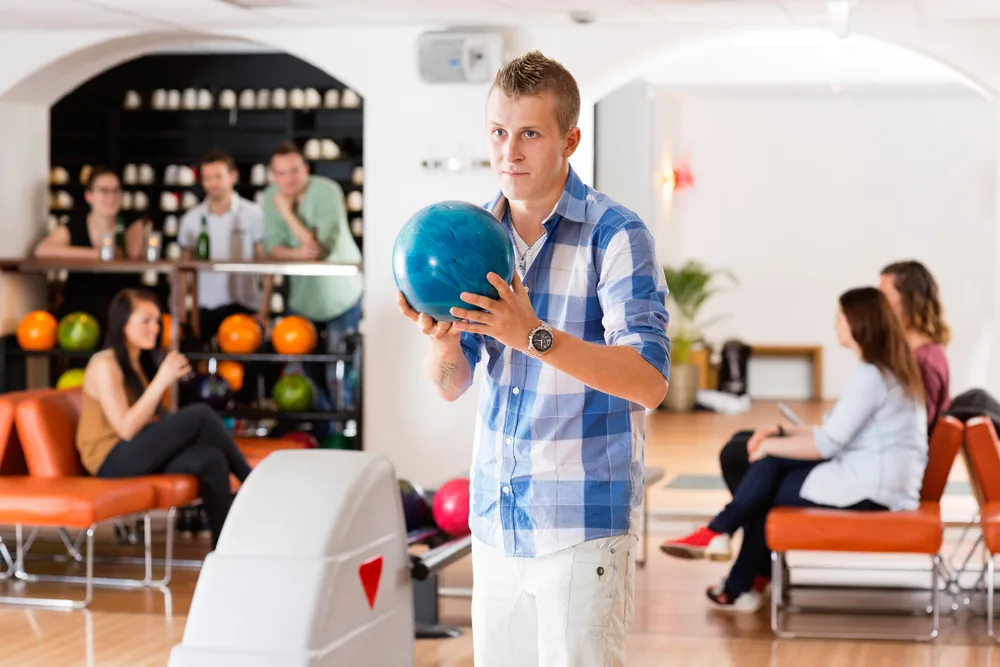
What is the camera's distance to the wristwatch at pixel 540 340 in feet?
5.78

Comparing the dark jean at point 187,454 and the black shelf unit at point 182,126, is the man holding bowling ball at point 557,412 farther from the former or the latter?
the black shelf unit at point 182,126

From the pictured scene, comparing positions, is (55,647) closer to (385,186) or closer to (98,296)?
(385,186)

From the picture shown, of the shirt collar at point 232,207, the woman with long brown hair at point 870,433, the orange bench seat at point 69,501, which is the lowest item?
the orange bench seat at point 69,501

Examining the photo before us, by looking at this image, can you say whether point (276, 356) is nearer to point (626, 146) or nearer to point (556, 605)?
point (556, 605)

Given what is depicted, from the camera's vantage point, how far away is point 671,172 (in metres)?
13.6

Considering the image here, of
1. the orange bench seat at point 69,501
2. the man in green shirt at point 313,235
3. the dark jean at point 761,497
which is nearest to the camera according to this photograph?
the dark jean at point 761,497

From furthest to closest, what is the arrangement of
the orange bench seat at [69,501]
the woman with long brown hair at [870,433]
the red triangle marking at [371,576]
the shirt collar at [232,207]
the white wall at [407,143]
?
the shirt collar at [232,207] → the white wall at [407,143] → the orange bench seat at [69,501] → the woman with long brown hair at [870,433] → the red triangle marking at [371,576]

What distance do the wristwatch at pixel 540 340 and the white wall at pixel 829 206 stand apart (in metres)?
12.1

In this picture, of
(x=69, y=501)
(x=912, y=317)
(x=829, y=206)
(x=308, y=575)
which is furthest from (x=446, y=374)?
(x=829, y=206)

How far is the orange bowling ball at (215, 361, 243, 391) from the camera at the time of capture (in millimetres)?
7174

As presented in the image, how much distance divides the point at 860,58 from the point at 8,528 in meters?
8.22

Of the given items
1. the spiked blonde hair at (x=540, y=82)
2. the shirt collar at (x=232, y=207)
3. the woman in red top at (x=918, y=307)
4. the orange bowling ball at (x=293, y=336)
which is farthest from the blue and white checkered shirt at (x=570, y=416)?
the shirt collar at (x=232, y=207)

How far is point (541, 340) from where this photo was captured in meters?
1.77

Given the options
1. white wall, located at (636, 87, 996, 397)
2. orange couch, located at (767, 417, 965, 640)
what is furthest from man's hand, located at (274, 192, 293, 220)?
white wall, located at (636, 87, 996, 397)
